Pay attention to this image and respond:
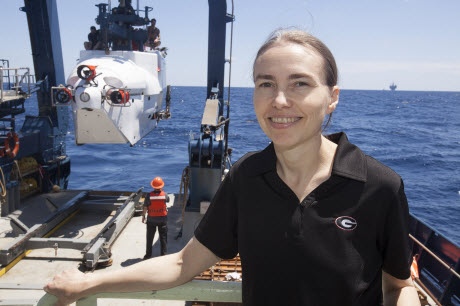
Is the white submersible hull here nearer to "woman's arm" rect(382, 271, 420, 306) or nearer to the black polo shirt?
the black polo shirt

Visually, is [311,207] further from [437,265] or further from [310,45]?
[437,265]

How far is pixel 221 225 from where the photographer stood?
2109mm

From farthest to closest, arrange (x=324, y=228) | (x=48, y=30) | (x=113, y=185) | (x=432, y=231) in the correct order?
(x=113, y=185), (x=48, y=30), (x=432, y=231), (x=324, y=228)

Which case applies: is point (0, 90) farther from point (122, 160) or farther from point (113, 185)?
point (122, 160)

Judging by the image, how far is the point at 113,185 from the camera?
80.1ft

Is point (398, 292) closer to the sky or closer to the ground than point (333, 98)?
closer to the ground

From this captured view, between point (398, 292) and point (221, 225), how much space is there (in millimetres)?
981

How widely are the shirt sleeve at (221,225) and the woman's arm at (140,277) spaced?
0.20ft

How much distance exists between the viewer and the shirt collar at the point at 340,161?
1812mm

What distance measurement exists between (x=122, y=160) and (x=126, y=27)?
1798 cm

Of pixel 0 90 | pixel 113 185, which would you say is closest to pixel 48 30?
pixel 0 90

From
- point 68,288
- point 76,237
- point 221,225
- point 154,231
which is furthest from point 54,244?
point 221,225

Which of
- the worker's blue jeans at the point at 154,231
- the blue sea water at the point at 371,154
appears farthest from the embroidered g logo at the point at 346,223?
the blue sea water at the point at 371,154

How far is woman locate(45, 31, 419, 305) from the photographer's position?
5.78 ft
